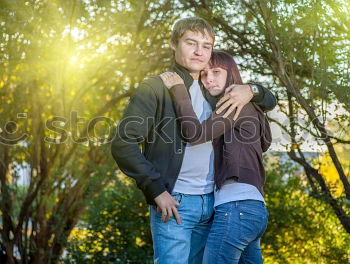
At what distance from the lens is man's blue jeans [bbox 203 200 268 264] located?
2592 mm

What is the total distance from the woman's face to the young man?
0.17ft

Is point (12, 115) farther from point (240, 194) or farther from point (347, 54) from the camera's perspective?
point (240, 194)

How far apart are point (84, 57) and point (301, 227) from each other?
10.1 ft

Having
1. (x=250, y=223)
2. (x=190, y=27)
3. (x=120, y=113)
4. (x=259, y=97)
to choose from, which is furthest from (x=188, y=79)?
(x=120, y=113)

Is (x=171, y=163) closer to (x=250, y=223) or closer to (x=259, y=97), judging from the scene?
(x=250, y=223)

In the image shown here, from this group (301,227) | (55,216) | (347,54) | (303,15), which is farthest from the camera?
(55,216)

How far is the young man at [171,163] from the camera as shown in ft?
8.82

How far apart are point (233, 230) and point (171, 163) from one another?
45cm

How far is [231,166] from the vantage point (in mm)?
2727

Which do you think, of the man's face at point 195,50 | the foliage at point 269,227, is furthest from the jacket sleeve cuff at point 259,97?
the foliage at point 269,227

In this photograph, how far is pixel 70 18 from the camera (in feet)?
17.4

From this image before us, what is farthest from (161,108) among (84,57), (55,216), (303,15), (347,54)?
(55,216)

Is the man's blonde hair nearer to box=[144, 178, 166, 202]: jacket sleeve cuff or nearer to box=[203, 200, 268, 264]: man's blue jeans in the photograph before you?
box=[144, 178, 166, 202]: jacket sleeve cuff

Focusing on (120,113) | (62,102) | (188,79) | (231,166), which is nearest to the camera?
(231,166)
